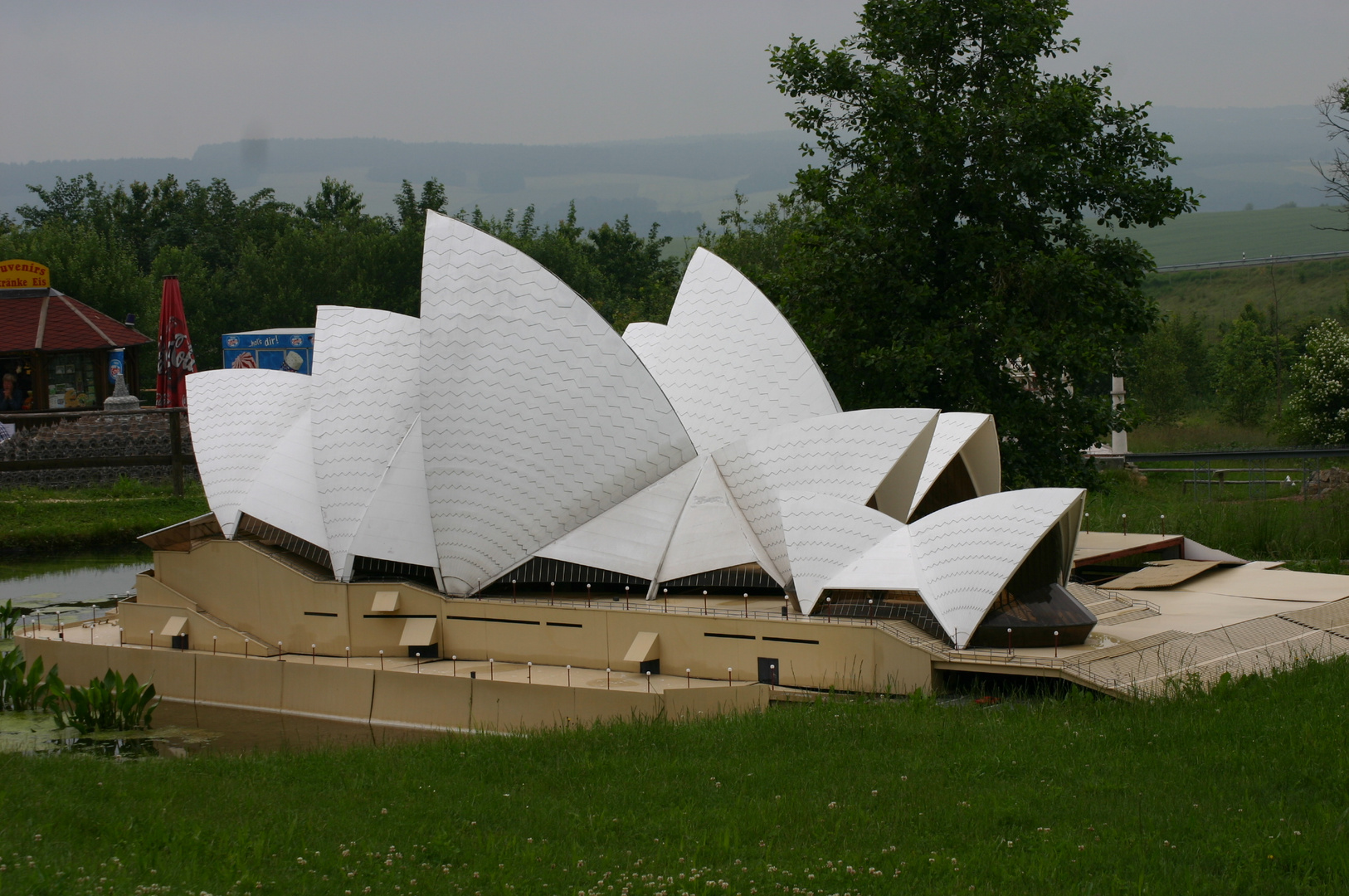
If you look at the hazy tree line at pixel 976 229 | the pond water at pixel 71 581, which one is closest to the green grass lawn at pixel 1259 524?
the hazy tree line at pixel 976 229

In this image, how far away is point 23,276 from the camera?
48.4m

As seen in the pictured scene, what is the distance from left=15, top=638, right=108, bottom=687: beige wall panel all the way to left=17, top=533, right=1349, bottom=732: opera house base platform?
1.4 inches

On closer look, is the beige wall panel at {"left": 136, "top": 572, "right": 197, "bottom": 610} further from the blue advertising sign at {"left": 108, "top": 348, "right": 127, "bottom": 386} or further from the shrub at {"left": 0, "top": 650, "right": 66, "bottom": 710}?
the blue advertising sign at {"left": 108, "top": 348, "right": 127, "bottom": 386}

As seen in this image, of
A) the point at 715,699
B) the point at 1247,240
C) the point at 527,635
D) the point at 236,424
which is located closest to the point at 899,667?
the point at 715,699

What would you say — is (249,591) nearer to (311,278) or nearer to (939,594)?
(939,594)

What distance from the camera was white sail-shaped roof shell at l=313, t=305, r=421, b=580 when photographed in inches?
833

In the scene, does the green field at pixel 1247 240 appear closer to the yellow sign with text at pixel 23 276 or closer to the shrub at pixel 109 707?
the yellow sign with text at pixel 23 276

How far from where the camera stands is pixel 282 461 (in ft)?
74.9

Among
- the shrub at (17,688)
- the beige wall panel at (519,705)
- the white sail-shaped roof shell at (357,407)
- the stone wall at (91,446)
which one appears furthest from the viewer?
the stone wall at (91,446)

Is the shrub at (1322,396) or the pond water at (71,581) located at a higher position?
the shrub at (1322,396)

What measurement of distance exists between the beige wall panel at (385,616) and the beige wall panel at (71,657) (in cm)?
511

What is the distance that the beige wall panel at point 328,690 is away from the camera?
1917 cm

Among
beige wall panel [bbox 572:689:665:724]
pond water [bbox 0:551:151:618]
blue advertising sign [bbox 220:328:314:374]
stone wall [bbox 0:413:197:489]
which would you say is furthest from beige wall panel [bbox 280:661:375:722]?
blue advertising sign [bbox 220:328:314:374]

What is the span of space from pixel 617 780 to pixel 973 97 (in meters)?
21.4
